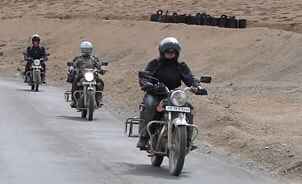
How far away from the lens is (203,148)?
54.3 ft

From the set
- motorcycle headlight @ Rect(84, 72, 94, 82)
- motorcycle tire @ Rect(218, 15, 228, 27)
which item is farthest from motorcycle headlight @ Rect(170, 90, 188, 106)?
motorcycle tire @ Rect(218, 15, 228, 27)

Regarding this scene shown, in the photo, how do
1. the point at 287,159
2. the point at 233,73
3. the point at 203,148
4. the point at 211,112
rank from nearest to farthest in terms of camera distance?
1. the point at 287,159
2. the point at 203,148
3. the point at 211,112
4. the point at 233,73

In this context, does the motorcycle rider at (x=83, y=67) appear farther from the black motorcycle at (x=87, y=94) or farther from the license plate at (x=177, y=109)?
the license plate at (x=177, y=109)

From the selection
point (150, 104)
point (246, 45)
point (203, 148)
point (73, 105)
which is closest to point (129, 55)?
point (246, 45)

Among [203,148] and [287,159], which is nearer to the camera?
[287,159]

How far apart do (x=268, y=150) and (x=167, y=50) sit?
3.08 meters

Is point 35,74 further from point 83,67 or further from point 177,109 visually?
Result: point 177,109

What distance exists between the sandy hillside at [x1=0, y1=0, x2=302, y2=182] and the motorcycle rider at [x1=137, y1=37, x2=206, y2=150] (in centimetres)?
202

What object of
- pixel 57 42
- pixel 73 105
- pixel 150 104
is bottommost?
pixel 57 42

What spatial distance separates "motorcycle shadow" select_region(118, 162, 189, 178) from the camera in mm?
12970

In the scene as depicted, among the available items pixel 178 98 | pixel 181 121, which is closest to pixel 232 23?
pixel 178 98

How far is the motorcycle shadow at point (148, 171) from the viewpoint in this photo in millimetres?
12970

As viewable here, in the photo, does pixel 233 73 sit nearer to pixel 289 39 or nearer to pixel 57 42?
pixel 289 39

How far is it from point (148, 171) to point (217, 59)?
27233 millimetres
